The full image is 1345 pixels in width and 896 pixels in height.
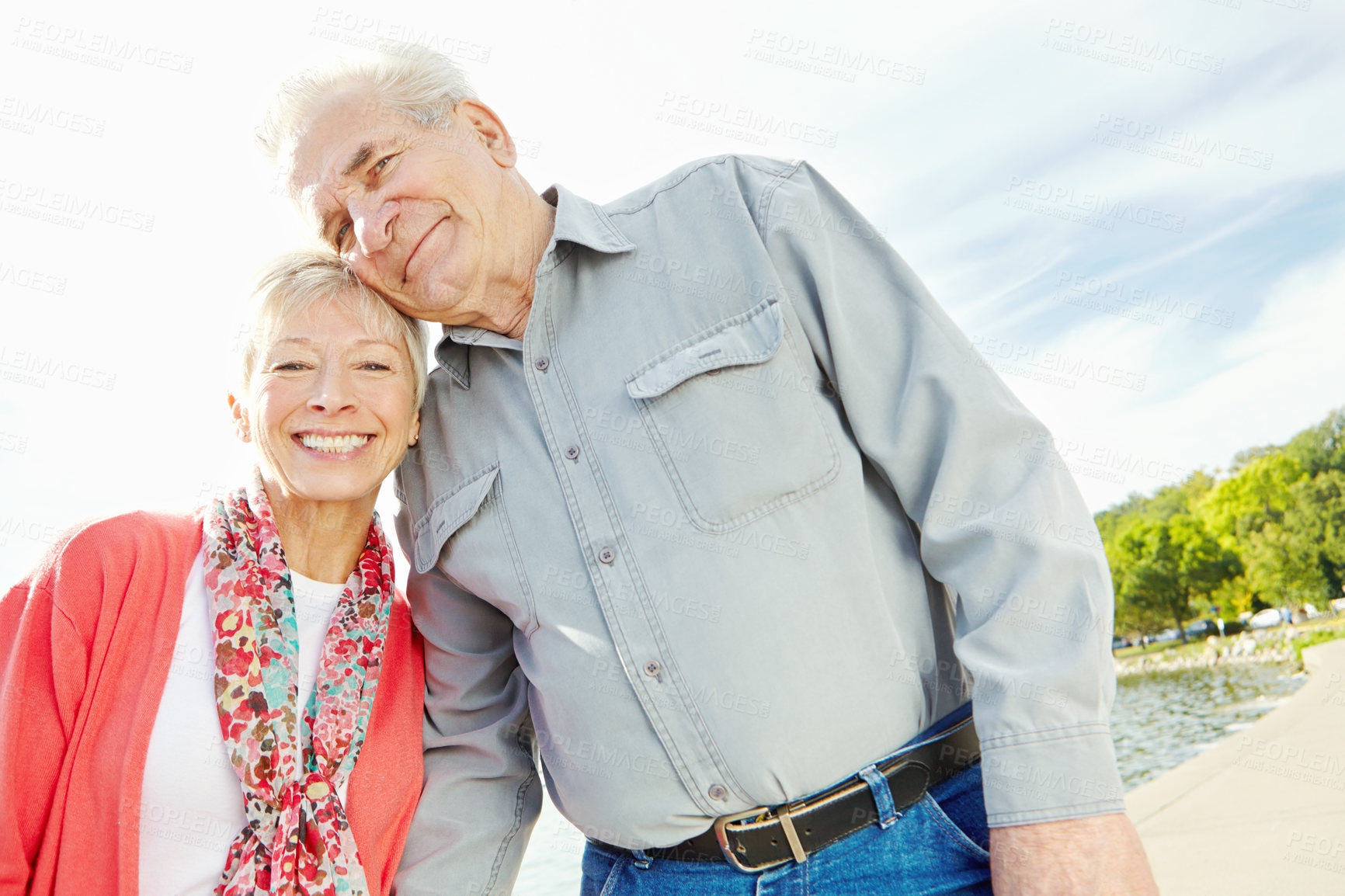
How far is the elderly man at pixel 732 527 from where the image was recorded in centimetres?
130

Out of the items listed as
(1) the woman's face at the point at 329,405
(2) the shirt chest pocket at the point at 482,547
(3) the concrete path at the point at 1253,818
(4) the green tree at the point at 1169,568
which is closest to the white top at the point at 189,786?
(1) the woman's face at the point at 329,405

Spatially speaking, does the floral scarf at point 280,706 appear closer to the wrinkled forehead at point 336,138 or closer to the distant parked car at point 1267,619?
the wrinkled forehead at point 336,138

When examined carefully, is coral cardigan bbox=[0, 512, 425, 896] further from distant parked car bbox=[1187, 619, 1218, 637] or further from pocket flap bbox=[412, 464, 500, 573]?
distant parked car bbox=[1187, 619, 1218, 637]

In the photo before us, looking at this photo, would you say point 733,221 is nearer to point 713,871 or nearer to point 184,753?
point 713,871

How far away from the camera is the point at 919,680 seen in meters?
1.39

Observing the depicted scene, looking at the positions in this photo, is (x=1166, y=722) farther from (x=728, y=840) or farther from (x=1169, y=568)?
(x=1169, y=568)

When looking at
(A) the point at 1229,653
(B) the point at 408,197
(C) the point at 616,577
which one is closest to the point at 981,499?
(C) the point at 616,577

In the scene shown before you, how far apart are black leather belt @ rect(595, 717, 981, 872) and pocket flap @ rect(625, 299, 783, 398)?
669mm

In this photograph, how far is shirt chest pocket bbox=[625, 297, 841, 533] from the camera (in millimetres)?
1431

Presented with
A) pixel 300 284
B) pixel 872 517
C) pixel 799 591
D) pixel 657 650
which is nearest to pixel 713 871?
pixel 657 650

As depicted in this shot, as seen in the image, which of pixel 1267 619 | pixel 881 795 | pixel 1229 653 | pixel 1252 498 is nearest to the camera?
pixel 881 795

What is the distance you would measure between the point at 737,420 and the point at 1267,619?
70.9ft

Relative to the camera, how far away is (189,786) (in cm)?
164

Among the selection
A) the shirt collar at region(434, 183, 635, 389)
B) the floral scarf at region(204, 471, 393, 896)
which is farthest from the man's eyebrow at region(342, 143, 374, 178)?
the floral scarf at region(204, 471, 393, 896)
